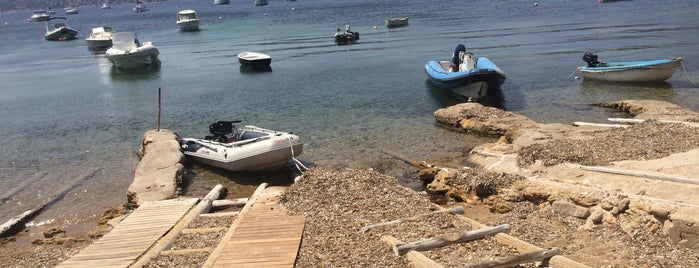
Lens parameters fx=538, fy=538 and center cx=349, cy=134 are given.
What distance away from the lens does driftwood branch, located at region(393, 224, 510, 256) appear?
766cm

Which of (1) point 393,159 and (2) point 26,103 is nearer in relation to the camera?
(1) point 393,159

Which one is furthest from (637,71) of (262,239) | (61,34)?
(61,34)

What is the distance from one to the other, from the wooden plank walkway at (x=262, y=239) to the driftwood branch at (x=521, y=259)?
280 cm

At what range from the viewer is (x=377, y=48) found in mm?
43125

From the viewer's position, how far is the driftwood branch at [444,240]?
7664 millimetres

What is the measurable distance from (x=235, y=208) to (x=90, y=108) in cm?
1755

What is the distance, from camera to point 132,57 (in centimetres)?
3816

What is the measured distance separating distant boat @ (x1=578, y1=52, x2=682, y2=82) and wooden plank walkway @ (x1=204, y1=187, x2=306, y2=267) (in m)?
18.9

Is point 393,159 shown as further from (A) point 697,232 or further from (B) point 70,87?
(B) point 70,87

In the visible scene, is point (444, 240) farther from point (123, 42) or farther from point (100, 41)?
point (100, 41)

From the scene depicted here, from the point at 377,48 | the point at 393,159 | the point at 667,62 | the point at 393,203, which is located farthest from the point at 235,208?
the point at 377,48

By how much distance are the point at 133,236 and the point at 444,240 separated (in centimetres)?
567

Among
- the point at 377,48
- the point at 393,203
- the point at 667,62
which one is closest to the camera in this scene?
the point at 393,203

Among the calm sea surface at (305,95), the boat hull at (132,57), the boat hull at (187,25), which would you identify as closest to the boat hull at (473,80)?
the calm sea surface at (305,95)
